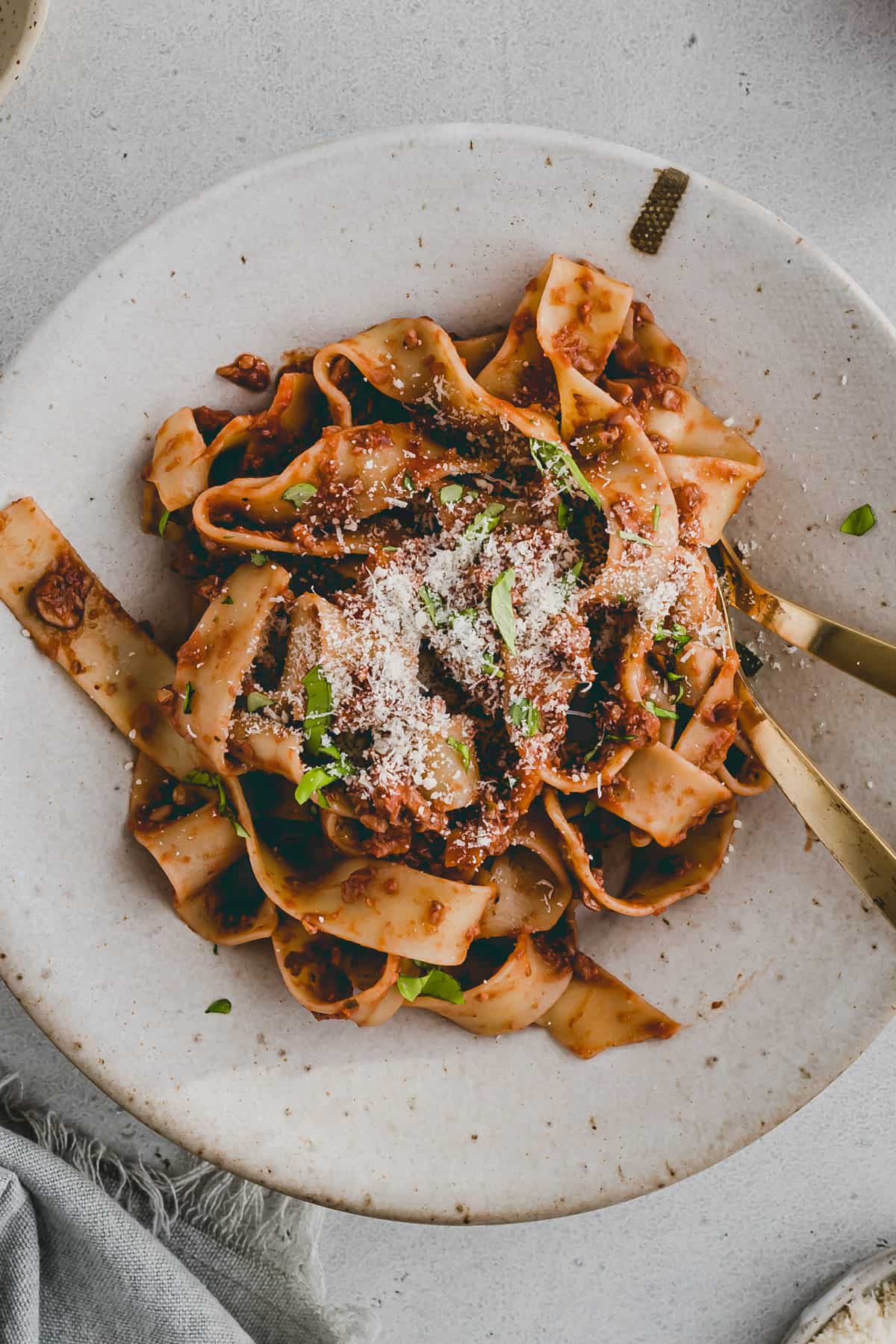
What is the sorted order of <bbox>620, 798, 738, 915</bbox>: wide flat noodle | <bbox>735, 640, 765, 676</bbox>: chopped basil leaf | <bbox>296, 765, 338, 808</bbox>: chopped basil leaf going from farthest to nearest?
<bbox>735, 640, 765, 676</bbox>: chopped basil leaf
<bbox>620, 798, 738, 915</bbox>: wide flat noodle
<bbox>296, 765, 338, 808</bbox>: chopped basil leaf

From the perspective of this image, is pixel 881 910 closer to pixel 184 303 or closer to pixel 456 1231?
pixel 456 1231

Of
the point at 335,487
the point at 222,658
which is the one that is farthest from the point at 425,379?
the point at 222,658

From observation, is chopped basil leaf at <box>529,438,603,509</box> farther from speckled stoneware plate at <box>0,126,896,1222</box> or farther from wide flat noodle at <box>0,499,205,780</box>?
wide flat noodle at <box>0,499,205,780</box>

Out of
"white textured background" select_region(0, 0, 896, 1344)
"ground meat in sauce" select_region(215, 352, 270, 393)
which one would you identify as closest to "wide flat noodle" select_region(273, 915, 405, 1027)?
"white textured background" select_region(0, 0, 896, 1344)

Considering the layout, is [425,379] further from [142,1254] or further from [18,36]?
[142,1254]

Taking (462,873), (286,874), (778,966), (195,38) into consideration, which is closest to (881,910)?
(778,966)

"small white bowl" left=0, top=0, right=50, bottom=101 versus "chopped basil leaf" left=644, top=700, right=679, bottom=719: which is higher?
"small white bowl" left=0, top=0, right=50, bottom=101

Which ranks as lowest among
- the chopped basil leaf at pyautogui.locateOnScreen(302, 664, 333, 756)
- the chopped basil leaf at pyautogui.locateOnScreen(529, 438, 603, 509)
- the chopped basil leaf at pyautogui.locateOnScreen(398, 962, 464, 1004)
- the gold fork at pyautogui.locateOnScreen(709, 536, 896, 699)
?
the chopped basil leaf at pyautogui.locateOnScreen(398, 962, 464, 1004)

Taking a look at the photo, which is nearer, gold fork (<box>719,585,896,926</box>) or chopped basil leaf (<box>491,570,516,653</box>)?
chopped basil leaf (<box>491,570,516,653</box>)
